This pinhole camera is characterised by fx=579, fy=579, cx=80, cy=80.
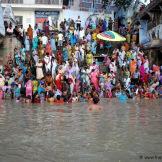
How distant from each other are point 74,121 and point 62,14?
3179 centimetres

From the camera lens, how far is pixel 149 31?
36.5 meters

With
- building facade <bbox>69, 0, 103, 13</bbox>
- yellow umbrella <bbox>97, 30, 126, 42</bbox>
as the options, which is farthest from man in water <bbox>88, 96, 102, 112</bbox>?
building facade <bbox>69, 0, 103, 13</bbox>

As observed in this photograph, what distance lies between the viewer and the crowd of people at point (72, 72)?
24734mm

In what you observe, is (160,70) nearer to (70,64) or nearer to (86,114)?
(70,64)

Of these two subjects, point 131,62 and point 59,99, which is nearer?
point 59,99

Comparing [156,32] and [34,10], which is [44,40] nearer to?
[156,32]

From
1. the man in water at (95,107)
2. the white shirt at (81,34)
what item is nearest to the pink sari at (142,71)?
the man in water at (95,107)

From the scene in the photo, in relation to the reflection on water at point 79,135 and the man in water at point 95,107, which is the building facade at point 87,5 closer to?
the man in water at point 95,107

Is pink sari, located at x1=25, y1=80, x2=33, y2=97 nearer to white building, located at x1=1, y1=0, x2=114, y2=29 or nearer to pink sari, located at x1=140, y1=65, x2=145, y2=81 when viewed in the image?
pink sari, located at x1=140, y1=65, x2=145, y2=81

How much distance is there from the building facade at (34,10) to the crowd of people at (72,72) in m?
14.3

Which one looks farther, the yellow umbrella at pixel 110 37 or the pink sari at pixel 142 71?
the yellow umbrella at pixel 110 37

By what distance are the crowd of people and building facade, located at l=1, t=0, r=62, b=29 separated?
1434 centimetres

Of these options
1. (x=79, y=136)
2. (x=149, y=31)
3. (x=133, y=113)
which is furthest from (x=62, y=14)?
(x=79, y=136)

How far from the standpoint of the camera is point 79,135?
489 inches
